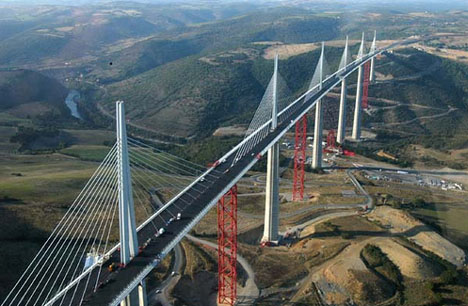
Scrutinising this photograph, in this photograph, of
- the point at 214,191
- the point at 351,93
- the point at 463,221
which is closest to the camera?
the point at 214,191

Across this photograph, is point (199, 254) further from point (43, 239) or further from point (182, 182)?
point (182, 182)

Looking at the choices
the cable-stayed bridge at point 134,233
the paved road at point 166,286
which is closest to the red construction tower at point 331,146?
the cable-stayed bridge at point 134,233

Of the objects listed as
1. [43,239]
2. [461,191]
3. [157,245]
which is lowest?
[461,191]

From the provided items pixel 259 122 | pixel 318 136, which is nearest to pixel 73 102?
pixel 318 136

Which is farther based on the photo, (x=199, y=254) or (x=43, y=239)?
(x=199, y=254)

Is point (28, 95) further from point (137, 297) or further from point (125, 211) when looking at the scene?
point (137, 297)

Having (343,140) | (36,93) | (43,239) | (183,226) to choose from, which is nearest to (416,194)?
(343,140)

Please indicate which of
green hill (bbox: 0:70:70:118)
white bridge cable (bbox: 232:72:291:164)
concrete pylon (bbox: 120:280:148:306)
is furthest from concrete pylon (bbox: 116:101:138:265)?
green hill (bbox: 0:70:70:118)
